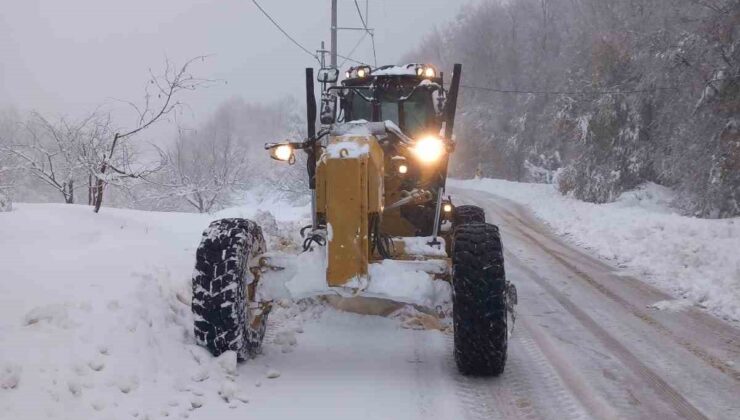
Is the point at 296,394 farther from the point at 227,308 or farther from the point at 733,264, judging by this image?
the point at 733,264

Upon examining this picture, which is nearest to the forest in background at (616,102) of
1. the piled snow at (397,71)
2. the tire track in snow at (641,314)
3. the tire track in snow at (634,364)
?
the tire track in snow at (641,314)

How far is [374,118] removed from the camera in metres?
6.20

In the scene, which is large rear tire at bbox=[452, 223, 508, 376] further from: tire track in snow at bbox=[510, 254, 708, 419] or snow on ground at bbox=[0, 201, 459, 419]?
tire track in snow at bbox=[510, 254, 708, 419]

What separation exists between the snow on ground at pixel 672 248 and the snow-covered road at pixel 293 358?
65 cm

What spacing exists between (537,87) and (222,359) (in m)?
45.3

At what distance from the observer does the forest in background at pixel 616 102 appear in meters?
17.1

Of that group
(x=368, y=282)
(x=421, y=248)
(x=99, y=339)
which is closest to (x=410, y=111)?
(x=421, y=248)

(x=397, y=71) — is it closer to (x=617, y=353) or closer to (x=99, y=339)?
(x=617, y=353)

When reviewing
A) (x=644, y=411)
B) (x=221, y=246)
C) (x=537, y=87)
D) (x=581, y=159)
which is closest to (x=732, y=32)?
(x=581, y=159)

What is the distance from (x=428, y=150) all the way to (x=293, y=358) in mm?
2172

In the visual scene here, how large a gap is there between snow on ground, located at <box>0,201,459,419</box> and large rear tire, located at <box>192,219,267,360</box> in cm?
15

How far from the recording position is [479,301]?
4.38m

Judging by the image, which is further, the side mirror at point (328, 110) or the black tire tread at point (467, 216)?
the black tire tread at point (467, 216)

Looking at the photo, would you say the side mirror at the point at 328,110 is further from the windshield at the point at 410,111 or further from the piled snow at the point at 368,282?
the piled snow at the point at 368,282
